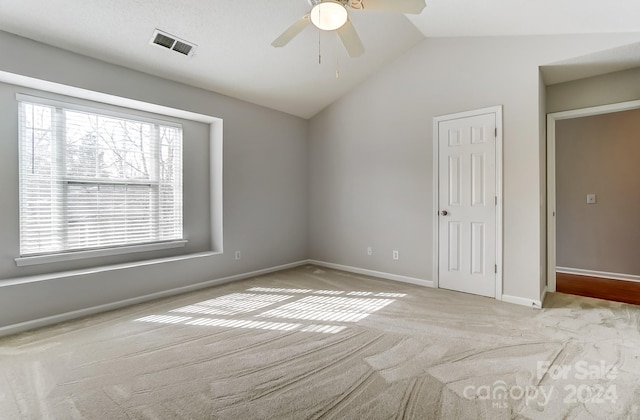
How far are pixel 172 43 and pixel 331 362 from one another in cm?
325

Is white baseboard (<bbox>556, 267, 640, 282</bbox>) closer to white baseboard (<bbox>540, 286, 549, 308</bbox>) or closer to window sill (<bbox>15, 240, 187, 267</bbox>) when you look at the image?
white baseboard (<bbox>540, 286, 549, 308</bbox>)

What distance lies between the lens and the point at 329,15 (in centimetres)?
203

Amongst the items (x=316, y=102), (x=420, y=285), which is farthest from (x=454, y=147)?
(x=316, y=102)

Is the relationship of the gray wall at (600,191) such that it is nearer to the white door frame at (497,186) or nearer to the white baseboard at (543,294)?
the white baseboard at (543,294)

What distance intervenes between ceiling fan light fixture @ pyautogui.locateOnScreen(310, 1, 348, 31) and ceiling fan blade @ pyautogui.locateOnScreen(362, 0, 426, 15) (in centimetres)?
17

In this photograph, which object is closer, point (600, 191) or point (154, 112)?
point (154, 112)

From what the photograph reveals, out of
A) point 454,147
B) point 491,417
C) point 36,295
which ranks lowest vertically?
point 491,417

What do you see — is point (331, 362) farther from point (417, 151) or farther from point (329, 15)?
point (417, 151)

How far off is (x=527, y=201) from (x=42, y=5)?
4.69 metres

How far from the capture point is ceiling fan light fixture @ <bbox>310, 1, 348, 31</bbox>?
1.96 metres

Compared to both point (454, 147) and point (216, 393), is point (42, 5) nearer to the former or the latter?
point (216, 393)

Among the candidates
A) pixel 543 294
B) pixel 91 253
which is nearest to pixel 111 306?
pixel 91 253

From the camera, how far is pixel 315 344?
2422mm

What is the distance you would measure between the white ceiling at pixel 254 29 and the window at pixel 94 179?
27.5 inches
